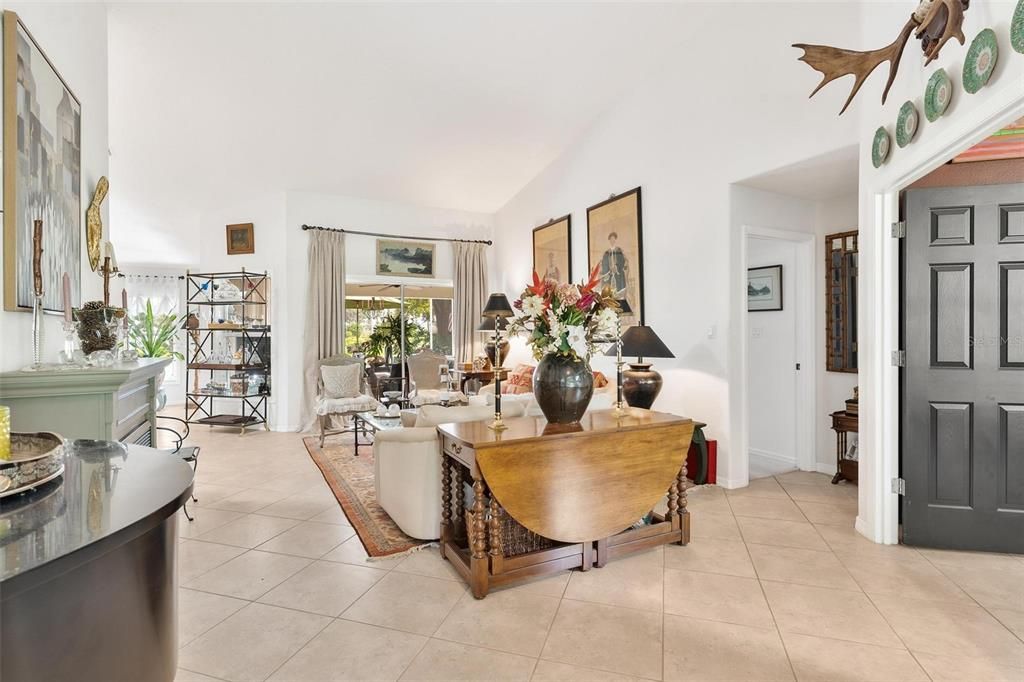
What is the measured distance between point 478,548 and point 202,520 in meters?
2.07

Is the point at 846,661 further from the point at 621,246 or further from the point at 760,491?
the point at 621,246

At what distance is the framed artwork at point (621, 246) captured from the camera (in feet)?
15.2

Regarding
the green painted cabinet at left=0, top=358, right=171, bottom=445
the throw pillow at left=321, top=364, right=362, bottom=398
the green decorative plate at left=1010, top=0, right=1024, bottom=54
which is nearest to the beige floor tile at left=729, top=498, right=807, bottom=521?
the green decorative plate at left=1010, top=0, right=1024, bottom=54

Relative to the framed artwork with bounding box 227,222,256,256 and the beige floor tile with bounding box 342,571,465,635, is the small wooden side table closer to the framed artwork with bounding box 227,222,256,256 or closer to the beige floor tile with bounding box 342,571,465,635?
the beige floor tile with bounding box 342,571,465,635

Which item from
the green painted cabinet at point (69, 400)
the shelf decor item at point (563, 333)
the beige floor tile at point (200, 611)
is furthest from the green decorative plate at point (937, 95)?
the beige floor tile at point (200, 611)

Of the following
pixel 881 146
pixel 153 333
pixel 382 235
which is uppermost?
pixel 382 235

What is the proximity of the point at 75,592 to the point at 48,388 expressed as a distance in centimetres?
163

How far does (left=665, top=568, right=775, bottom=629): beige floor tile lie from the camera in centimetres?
208

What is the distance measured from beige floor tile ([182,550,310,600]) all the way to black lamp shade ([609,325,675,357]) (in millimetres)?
2527

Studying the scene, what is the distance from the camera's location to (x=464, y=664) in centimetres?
179

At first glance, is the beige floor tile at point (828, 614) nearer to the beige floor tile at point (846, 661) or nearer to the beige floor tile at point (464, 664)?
the beige floor tile at point (846, 661)

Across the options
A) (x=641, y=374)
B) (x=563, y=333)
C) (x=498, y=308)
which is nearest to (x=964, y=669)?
(x=563, y=333)

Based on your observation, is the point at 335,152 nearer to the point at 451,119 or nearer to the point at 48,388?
the point at 451,119

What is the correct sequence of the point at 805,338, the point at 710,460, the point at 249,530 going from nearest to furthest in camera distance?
the point at 249,530 < the point at 710,460 < the point at 805,338
